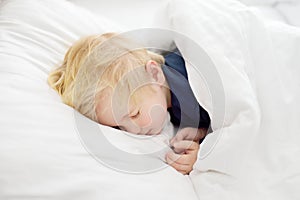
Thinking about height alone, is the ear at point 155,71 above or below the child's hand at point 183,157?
above

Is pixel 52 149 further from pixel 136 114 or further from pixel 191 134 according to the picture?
pixel 191 134

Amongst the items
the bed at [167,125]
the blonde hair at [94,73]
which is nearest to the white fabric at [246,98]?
the bed at [167,125]

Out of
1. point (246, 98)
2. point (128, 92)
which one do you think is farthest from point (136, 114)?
point (246, 98)

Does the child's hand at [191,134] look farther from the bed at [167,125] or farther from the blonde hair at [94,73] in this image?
the blonde hair at [94,73]

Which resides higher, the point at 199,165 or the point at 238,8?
the point at 238,8

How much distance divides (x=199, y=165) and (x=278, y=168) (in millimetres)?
139

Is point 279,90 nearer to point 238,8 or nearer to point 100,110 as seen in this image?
point 238,8

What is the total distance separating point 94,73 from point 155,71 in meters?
0.13

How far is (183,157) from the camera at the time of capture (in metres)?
0.82

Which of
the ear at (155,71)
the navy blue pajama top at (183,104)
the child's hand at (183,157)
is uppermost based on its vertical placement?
the ear at (155,71)

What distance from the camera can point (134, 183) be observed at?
2.22ft

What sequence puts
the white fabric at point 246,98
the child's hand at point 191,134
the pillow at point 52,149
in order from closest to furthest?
the pillow at point 52,149 < the white fabric at point 246,98 < the child's hand at point 191,134

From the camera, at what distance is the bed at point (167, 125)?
646 mm

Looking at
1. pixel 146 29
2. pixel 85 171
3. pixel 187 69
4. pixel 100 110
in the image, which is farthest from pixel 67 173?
pixel 146 29
